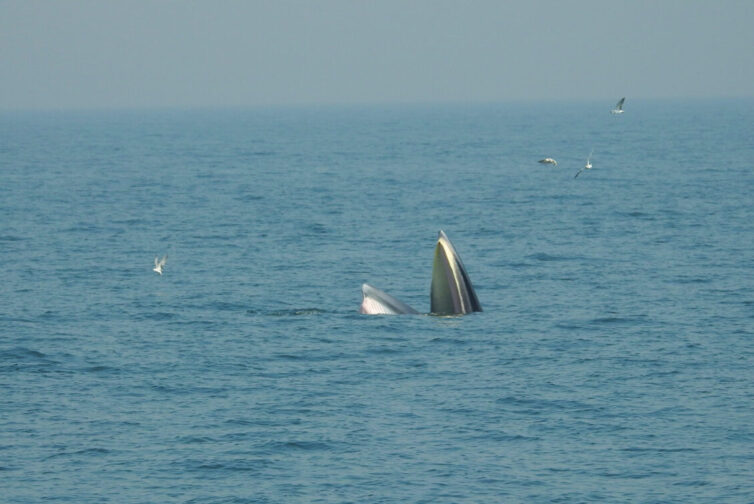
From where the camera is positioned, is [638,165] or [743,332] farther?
[638,165]

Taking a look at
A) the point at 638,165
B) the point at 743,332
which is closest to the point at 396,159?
the point at 638,165

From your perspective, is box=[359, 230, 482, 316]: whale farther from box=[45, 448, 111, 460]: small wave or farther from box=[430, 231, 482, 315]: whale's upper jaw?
box=[45, 448, 111, 460]: small wave

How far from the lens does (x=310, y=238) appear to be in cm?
9050

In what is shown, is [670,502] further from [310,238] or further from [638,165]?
[638,165]

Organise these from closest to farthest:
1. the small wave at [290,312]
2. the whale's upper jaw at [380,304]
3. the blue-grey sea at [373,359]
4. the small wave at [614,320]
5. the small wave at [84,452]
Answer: the blue-grey sea at [373,359], the small wave at [84,452], the whale's upper jaw at [380,304], the small wave at [614,320], the small wave at [290,312]

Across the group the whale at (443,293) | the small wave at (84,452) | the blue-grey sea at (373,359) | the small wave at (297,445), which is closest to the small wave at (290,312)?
the blue-grey sea at (373,359)

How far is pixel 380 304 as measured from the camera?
5856cm

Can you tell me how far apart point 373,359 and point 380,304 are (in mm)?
6652

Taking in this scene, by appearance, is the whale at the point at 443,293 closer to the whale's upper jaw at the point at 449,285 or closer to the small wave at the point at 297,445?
the whale's upper jaw at the point at 449,285

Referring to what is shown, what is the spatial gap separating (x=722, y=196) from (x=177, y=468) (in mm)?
84128

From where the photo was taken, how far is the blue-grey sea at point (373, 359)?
38688 mm

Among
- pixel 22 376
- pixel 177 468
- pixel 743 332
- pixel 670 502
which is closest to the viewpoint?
pixel 670 502

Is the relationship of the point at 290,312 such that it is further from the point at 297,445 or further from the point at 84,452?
the point at 84,452

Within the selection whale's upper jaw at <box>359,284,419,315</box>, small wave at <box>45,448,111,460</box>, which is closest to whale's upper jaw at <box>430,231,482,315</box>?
whale's upper jaw at <box>359,284,419,315</box>
